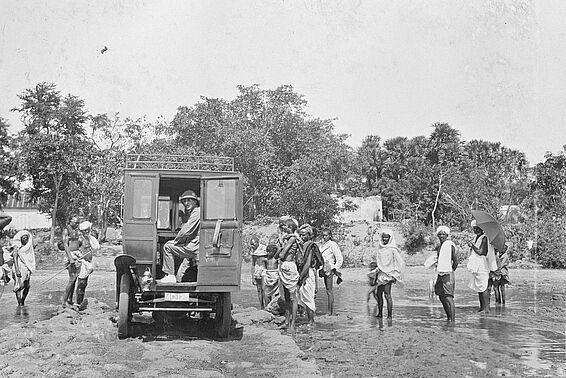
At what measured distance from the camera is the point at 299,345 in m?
9.52

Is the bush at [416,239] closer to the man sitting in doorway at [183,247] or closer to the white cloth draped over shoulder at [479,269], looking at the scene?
the white cloth draped over shoulder at [479,269]

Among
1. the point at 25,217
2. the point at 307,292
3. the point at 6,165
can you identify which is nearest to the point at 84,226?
the point at 307,292

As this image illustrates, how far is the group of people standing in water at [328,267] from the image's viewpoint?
10.8m

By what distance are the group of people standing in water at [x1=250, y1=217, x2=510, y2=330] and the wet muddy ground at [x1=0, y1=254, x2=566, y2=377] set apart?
48 cm

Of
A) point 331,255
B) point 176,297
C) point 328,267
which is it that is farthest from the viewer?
point 331,255

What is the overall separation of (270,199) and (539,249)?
43.9 feet

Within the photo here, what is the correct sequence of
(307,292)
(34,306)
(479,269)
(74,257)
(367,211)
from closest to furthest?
1. (307,292)
2. (74,257)
3. (479,269)
4. (34,306)
5. (367,211)

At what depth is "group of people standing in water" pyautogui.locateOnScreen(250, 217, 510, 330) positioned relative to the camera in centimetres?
1084

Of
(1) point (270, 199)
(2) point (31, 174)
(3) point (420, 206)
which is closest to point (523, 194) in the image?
(3) point (420, 206)

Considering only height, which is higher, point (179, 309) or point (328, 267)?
point (328, 267)

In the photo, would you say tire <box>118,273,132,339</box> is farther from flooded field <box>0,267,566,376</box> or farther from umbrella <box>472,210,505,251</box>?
umbrella <box>472,210,505,251</box>

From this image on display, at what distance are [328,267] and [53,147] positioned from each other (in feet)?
72.0

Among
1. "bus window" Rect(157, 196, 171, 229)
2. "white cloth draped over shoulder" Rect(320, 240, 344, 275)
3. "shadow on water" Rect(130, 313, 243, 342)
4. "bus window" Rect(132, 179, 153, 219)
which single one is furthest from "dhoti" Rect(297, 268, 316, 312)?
"bus window" Rect(157, 196, 171, 229)

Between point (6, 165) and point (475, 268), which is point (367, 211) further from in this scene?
point (475, 268)
